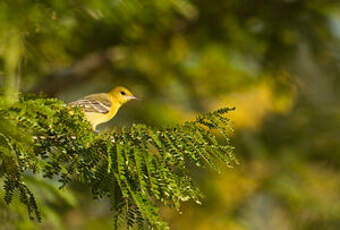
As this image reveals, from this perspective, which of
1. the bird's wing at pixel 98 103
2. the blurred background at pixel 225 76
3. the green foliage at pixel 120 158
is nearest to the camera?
the green foliage at pixel 120 158

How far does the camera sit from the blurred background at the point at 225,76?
4.23 m

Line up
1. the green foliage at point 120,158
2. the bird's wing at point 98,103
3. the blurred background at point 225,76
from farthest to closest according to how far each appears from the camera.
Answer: the blurred background at point 225,76, the bird's wing at point 98,103, the green foliage at point 120,158

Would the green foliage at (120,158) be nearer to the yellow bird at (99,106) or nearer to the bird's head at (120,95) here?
the yellow bird at (99,106)

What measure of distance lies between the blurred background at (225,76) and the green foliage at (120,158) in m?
1.08

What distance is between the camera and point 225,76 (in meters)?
5.66

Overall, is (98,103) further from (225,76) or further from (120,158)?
(225,76)

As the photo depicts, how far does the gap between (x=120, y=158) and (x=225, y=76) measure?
4.41m

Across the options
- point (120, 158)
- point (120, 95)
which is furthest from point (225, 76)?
point (120, 158)

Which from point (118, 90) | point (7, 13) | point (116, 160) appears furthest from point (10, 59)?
point (118, 90)

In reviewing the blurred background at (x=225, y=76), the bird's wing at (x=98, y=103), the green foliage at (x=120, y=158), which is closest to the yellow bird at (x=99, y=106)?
the bird's wing at (x=98, y=103)

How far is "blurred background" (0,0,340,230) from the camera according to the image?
13.9 ft

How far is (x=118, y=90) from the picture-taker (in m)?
4.32

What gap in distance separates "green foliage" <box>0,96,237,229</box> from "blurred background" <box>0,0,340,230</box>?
42.6 inches

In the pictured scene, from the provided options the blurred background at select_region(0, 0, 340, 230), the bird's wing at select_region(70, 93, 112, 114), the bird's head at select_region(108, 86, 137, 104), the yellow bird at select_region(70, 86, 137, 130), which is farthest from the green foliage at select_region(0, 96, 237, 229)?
the bird's head at select_region(108, 86, 137, 104)
